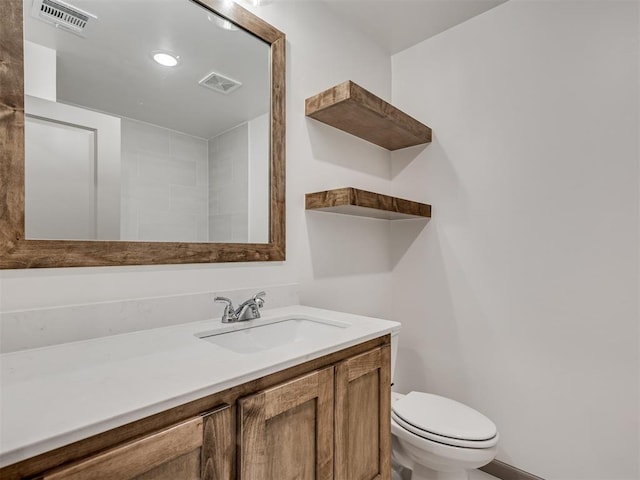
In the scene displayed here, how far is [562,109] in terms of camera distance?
161cm

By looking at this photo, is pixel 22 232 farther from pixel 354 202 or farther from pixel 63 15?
pixel 354 202

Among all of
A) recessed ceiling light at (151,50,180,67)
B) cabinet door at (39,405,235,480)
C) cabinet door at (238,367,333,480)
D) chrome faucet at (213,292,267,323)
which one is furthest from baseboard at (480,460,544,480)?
recessed ceiling light at (151,50,180,67)

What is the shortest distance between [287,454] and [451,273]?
55.4 inches

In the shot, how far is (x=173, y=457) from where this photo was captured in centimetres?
65

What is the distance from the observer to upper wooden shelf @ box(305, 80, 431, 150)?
61.3 inches

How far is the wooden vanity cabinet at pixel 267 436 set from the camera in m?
0.57

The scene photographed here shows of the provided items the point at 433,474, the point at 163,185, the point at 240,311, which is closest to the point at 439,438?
the point at 433,474

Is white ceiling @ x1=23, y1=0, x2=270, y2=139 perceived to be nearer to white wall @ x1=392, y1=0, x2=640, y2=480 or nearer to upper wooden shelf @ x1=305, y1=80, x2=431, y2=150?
upper wooden shelf @ x1=305, y1=80, x2=431, y2=150

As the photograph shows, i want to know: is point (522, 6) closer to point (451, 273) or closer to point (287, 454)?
point (451, 273)

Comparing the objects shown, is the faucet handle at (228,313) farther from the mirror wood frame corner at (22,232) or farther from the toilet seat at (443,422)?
the toilet seat at (443,422)

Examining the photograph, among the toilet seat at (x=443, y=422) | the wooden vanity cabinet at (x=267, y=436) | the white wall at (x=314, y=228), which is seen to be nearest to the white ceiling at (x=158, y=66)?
the white wall at (x=314, y=228)

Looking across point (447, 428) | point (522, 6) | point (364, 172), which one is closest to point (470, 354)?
point (447, 428)

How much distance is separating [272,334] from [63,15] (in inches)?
48.0

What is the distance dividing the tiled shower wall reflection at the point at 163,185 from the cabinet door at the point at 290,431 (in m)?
0.69
